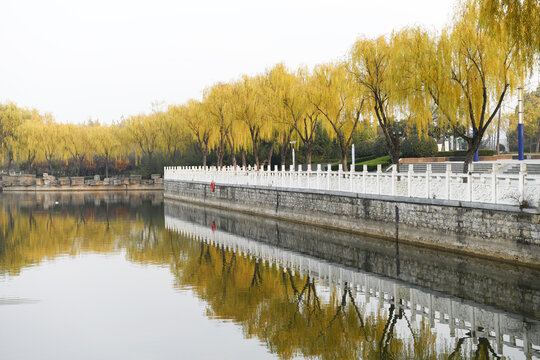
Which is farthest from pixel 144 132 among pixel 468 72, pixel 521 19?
pixel 521 19

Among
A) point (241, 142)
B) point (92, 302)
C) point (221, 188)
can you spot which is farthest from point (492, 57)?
point (241, 142)

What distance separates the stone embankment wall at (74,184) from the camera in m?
60.5

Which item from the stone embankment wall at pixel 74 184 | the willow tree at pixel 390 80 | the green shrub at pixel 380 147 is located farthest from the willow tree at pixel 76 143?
the willow tree at pixel 390 80

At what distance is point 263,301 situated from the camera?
42.0 feet

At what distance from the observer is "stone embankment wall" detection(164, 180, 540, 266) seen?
14.0 m

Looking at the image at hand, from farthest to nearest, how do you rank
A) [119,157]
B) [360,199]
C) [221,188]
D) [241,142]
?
[119,157] < [241,142] < [221,188] < [360,199]

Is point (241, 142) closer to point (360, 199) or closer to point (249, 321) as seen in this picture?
point (360, 199)

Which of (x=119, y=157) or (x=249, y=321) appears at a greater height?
(x=119, y=157)

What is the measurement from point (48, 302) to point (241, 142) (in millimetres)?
30461

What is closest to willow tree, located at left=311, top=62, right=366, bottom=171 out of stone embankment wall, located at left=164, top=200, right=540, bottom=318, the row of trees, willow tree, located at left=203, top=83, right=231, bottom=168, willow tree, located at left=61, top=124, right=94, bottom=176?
the row of trees

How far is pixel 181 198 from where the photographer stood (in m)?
46.0

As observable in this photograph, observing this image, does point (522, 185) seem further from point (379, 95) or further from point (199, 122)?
point (199, 122)

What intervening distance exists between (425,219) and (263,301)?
6782 mm

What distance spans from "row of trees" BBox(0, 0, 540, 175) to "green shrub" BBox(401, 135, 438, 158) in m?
1.04
